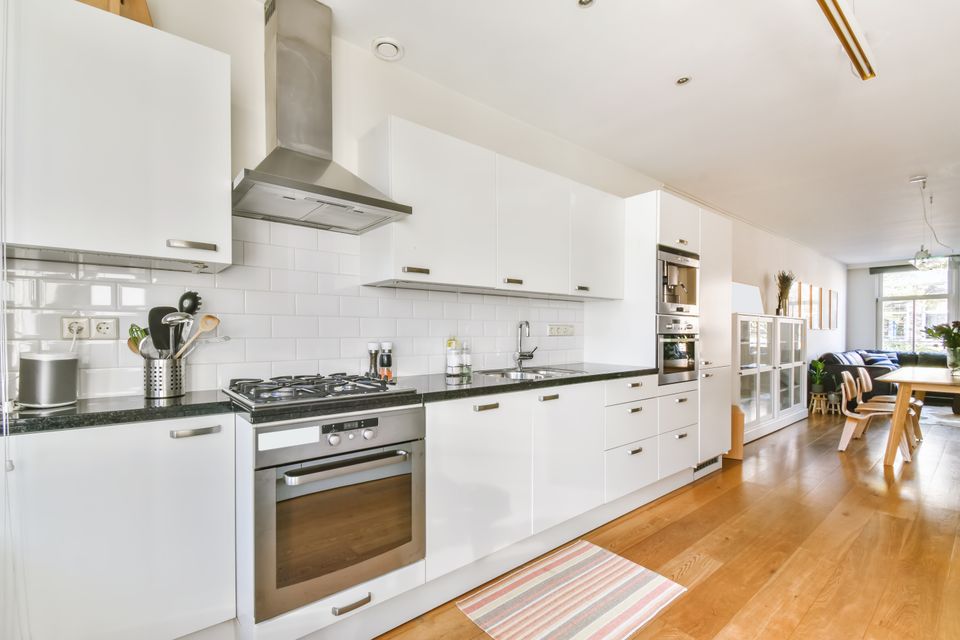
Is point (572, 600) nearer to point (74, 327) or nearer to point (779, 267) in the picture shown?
point (74, 327)

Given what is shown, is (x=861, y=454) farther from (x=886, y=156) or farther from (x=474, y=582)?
(x=474, y=582)

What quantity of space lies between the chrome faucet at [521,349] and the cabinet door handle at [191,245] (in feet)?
6.19

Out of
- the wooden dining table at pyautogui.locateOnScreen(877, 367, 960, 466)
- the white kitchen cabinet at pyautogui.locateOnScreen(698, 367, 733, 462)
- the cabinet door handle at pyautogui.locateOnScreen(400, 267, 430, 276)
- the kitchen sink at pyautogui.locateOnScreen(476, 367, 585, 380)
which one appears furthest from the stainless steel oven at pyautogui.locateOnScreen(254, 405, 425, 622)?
the wooden dining table at pyautogui.locateOnScreen(877, 367, 960, 466)

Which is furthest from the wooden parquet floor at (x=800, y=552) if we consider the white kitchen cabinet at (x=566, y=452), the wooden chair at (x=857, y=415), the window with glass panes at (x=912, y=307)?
the window with glass panes at (x=912, y=307)

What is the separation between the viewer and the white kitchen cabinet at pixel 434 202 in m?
2.13

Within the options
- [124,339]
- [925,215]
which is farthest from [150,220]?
[925,215]

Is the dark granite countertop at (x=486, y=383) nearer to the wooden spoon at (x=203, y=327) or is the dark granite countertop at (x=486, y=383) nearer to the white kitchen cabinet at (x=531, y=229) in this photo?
the white kitchen cabinet at (x=531, y=229)

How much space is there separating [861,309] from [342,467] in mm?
11895

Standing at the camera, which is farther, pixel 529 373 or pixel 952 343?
pixel 952 343

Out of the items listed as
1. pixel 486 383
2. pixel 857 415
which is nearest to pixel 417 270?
pixel 486 383

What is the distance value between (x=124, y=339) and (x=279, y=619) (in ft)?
3.82

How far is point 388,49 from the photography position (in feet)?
7.77

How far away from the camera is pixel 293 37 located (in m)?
2.01

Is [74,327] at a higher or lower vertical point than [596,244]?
lower
